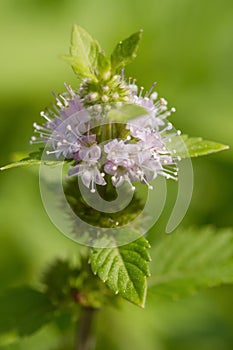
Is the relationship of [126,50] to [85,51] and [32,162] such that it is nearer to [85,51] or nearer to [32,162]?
[85,51]


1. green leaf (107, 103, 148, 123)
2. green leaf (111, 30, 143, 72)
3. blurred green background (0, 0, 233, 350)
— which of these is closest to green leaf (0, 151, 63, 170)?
green leaf (107, 103, 148, 123)

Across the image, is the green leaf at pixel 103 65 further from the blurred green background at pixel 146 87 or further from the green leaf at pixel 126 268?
the blurred green background at pixel 146 87

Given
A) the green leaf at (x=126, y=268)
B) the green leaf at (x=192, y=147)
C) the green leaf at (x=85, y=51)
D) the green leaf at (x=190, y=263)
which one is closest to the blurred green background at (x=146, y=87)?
the green leaf at (x=190, y=263)

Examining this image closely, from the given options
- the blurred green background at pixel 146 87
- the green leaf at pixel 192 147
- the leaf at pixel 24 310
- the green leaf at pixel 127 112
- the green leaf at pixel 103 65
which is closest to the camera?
the green leaf at pixel 127 112

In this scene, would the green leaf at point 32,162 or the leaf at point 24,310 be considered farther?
the leaf at point 24,310

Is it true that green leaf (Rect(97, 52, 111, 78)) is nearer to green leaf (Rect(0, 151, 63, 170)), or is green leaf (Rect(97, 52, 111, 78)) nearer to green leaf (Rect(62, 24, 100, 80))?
green leaf (Rect(62, 24, 100, 80))

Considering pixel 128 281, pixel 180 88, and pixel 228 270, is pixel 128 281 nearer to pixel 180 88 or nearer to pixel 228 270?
pixel 228 270

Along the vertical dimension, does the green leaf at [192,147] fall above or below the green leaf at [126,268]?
above

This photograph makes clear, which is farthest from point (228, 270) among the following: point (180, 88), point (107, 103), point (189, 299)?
point (180, 88)
